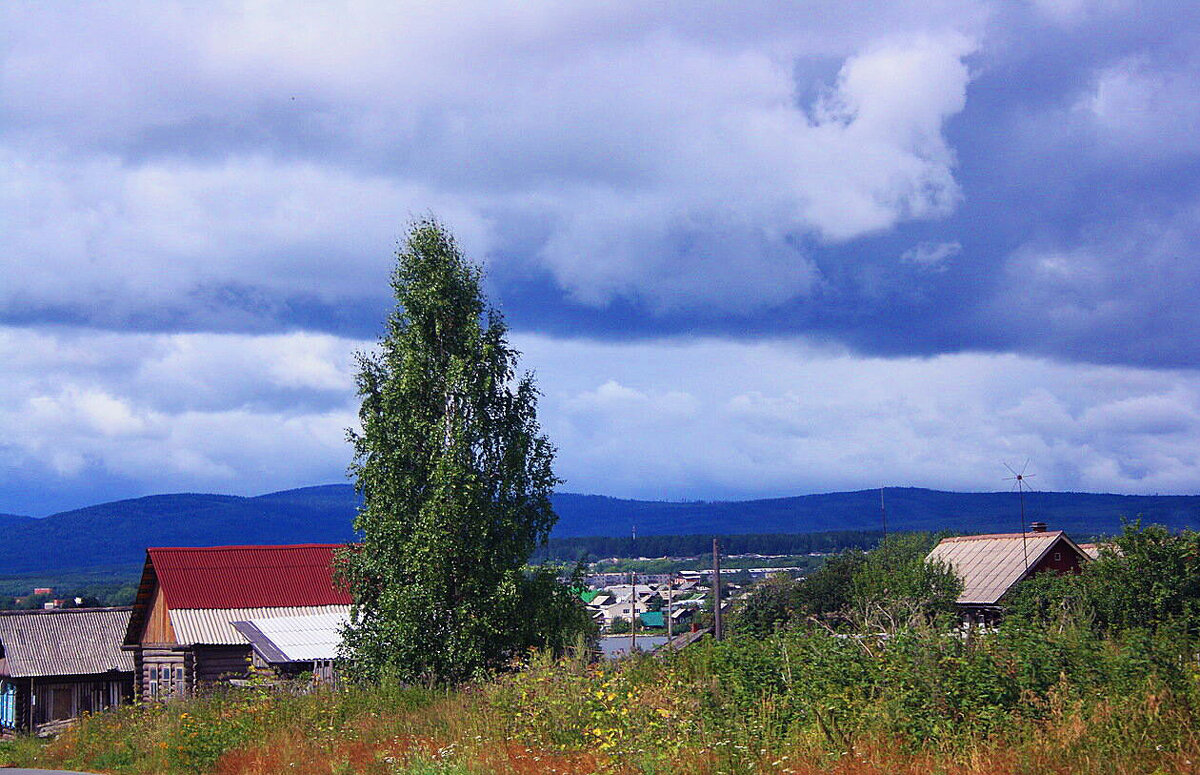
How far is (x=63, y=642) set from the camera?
190 ft

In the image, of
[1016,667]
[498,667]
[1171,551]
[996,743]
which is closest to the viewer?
[996,743]

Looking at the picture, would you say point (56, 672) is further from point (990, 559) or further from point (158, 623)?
point (990, 559)

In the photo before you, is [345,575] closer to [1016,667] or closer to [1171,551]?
[1016,667]

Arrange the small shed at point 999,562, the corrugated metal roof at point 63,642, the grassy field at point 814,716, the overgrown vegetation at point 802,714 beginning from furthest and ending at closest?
1. the small shed at point 999,562
2. the corrugated metal roof at point 63,642
3. the overgrown vegetation at point 802,714
4. the grassy field at point 814,716

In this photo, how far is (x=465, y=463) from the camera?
3095 centimetres

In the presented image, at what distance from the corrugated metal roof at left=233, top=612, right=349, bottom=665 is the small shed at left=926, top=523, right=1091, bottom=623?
34.9 meters

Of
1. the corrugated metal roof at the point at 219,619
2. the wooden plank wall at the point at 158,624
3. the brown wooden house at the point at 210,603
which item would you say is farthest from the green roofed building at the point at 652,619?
the wooden plank wall at the point at 158,624

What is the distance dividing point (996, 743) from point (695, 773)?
10.7 feet

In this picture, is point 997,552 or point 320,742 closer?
point 320,742

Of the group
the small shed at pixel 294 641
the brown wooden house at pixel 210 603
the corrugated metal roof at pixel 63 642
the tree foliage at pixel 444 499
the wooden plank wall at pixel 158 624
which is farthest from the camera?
the corrugated metal roof at pixel 63 642

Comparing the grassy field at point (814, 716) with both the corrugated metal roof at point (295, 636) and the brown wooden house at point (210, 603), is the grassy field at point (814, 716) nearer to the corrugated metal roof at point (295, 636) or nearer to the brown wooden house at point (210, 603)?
the corrugated metal roof at point (295, 636)

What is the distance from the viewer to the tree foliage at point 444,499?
29.8 meters

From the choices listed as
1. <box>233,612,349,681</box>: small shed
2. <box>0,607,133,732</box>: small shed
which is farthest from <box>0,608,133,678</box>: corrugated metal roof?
<box>233,612,349,681</box>: small shed

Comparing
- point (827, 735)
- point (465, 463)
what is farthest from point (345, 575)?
point (827, 735)
